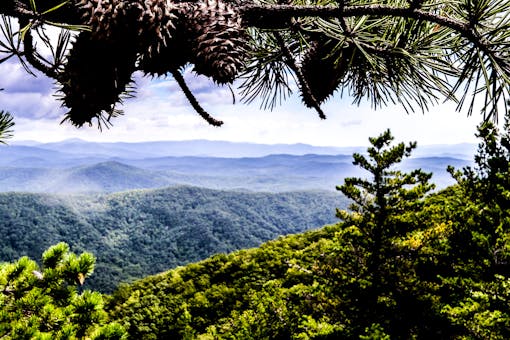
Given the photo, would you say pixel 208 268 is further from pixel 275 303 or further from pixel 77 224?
pixel 77 224

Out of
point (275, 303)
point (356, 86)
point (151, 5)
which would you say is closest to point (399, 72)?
point (356, 86)

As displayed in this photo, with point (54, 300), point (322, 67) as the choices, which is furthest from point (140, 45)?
point (54, 300)

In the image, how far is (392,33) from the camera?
5.37ft

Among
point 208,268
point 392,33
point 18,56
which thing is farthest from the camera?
point 208,268

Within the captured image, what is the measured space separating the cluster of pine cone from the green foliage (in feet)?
8.11

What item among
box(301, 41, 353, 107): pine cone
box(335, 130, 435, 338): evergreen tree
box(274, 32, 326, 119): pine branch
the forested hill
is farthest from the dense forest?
the forested hill

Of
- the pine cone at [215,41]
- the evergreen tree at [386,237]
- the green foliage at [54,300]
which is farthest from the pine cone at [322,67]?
the green foliage at [54,300]

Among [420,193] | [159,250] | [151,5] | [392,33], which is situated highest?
[392,33]

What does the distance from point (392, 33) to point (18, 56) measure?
1408mm

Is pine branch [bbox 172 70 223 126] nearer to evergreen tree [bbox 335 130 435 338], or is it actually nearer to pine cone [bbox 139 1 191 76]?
pine cone [bbox 139 1 191 76]

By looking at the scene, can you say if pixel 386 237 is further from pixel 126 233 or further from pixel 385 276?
pixel 126 233

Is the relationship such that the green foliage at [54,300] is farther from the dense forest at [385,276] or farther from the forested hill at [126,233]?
the forested hill at [126,233]

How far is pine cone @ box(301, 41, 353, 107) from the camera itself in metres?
1.66

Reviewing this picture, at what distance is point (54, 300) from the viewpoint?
3.38 m
